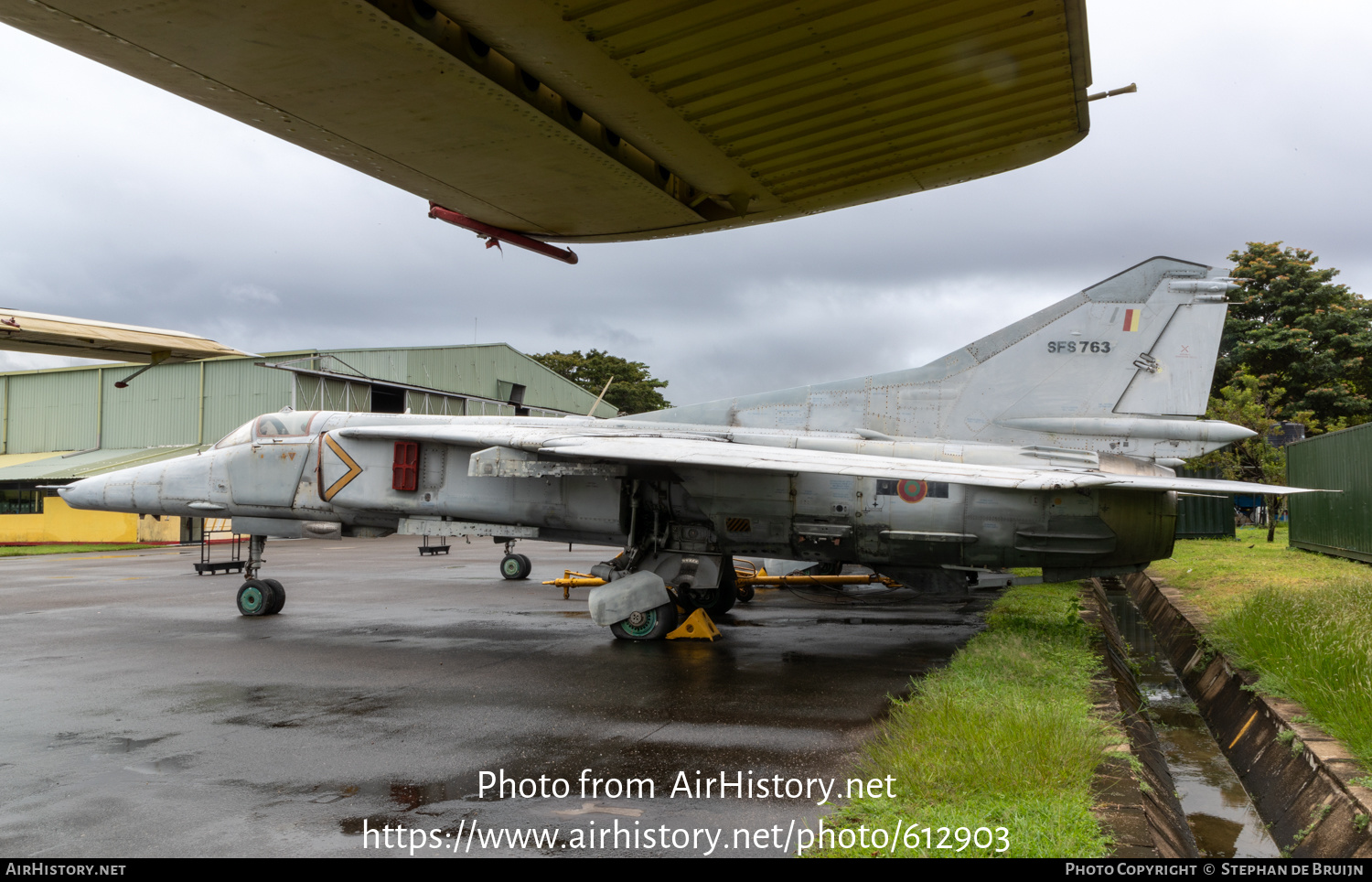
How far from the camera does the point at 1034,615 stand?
1030cm

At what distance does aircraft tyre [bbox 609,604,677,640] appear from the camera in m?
10.2

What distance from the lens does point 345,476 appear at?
11.1 m

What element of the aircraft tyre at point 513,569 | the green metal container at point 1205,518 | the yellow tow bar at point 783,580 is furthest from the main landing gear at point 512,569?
the green metal container at point 1205,518

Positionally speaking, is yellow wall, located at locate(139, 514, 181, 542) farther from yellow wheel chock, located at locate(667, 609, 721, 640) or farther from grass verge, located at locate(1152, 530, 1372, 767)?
grass verge, located at locate(1152, 530, 1372, 767)

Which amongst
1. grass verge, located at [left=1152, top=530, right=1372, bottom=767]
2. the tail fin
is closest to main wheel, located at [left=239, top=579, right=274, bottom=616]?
the tail fin

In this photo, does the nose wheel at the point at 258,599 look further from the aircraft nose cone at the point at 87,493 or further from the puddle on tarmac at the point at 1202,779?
the puddle on tarmac at the point at 1202,779

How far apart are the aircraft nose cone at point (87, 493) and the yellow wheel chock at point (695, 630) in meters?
8.72

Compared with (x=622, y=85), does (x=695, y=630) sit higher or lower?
lower

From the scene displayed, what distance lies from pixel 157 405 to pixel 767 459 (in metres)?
34.3

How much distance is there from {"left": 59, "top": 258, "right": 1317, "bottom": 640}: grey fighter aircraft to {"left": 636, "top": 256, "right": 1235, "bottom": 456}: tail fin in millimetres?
20

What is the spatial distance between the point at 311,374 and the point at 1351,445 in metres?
29.6

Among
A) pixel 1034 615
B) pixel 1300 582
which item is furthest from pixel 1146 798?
pixel 1300 582

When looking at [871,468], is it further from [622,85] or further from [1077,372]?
[622,85]

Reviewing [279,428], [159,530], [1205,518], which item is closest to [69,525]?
[159,530]
